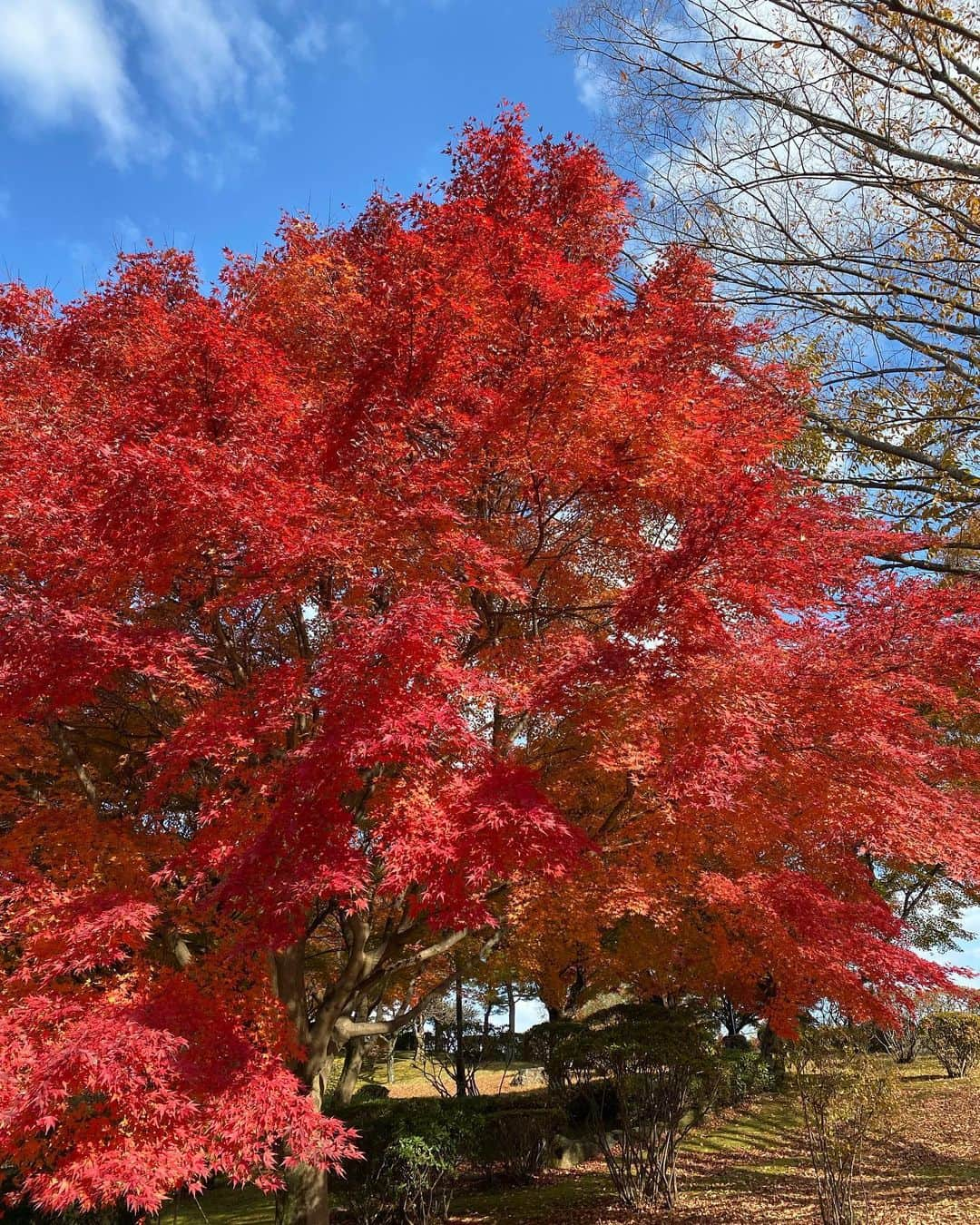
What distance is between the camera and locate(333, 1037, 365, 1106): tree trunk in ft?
37.1

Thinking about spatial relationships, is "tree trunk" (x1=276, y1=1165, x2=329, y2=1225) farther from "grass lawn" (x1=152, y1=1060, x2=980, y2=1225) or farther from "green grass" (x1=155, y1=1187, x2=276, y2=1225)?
"green grass" (x1=155, y1=1187, x2=276, y2=1225)

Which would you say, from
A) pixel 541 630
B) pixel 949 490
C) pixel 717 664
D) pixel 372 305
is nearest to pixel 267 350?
pixel 372 305

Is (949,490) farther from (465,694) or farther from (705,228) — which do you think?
(465,694)

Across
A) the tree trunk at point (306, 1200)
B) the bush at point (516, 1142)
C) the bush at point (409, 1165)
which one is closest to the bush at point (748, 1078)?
the bush at point (516, 1142)

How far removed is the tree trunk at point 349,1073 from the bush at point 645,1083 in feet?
9.84

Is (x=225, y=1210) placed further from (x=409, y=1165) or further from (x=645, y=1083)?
(x=645, y=1083)

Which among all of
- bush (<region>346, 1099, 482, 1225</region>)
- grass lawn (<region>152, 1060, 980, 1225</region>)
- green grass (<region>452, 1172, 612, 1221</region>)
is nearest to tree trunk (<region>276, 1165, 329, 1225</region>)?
bush (<region>346, 1099, 482, 1225</region>)

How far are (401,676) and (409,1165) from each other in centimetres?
678

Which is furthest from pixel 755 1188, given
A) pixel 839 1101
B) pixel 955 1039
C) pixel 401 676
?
pixel 955 1039

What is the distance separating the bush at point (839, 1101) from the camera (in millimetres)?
8586

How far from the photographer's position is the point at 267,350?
27.1 feet

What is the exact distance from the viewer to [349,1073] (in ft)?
37.7

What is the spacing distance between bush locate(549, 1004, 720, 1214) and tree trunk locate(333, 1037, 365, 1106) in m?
3.00

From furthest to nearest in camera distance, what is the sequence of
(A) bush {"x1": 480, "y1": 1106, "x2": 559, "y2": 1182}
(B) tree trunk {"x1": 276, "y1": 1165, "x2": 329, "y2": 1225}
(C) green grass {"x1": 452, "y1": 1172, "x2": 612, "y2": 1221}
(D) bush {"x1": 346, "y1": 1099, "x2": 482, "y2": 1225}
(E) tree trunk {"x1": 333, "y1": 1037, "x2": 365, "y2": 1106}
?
(A) bush {"x1": 480, "y1": 1106, "x2": 559, "y2": 1182} → (E) tree trunk {"x1": 333, "y1": 1037, "x2": 365, "y2": 1106} → (C) green grass {"x1": 452, "y1": 1172, "x2": 612, "y2": 1221} → (D) bush {"x1": 346, "y1": 1099, "x2": 482, "y2": 1225} → (B) tree trunk {"x1": 276, "y1": 1165, "x2": 329, "y2": 1225}
